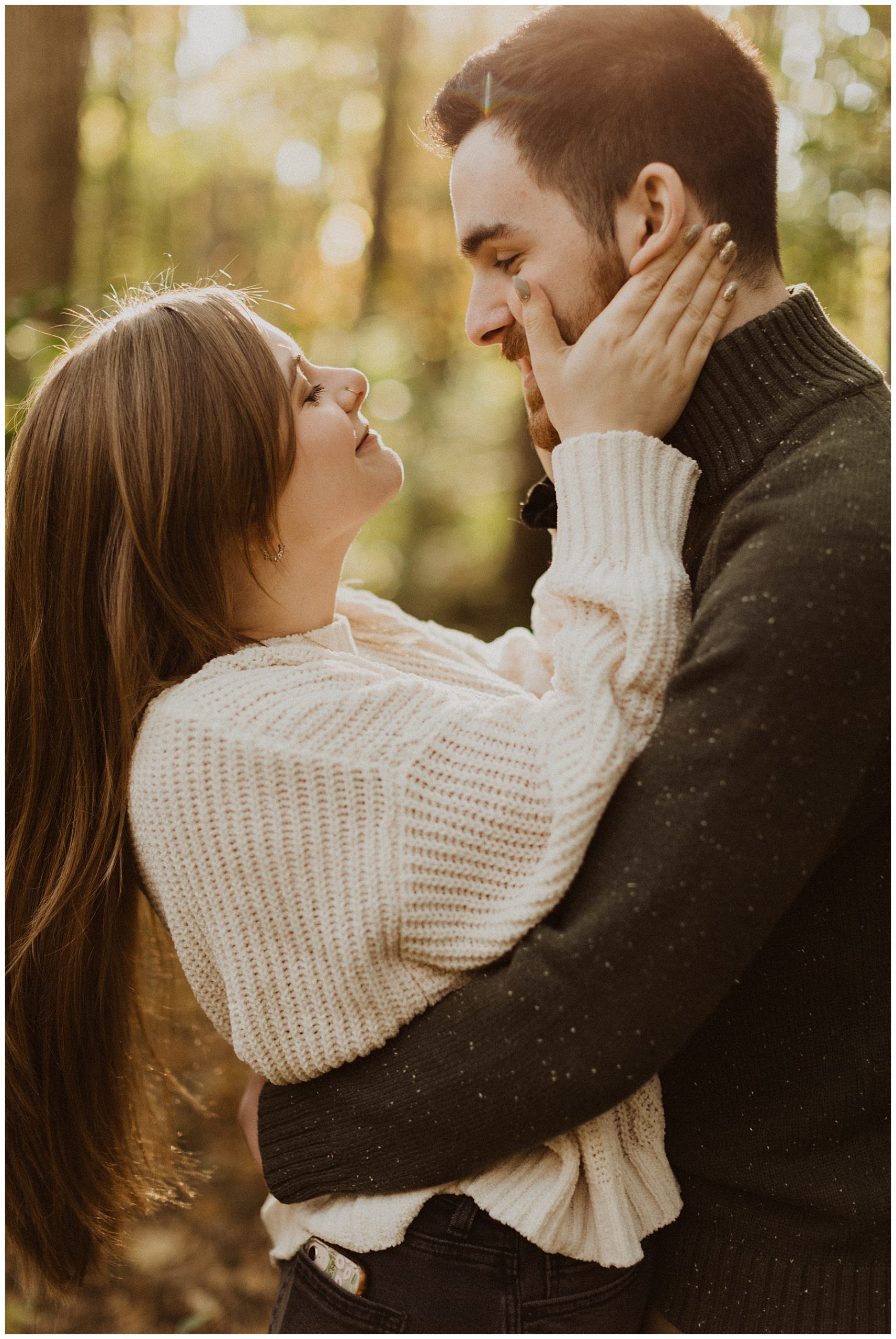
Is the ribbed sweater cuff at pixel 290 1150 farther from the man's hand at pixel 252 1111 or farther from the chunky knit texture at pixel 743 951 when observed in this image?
the man's hand at pixel 252 1111

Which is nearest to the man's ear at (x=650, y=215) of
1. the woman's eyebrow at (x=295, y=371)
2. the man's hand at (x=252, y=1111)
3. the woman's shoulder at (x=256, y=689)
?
the woman's eyebrow at (x=295, y=371)

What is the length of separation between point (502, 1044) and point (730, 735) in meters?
0.55

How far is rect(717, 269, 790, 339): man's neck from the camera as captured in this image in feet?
5.73

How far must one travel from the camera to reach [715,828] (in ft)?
4.35

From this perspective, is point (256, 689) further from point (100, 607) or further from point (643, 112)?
point (643, 112)

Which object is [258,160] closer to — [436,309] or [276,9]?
[276,9]

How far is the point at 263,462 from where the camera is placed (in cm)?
181

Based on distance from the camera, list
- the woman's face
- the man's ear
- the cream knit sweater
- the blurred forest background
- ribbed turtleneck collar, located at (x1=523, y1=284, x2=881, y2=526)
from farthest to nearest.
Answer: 1. the blurred forest background
2. the woman's face
3. the man's ear
4. ribbed turtleneck collar, located at (x1=523, y1=284, x2=881, y2=526)
5. the cream knit sweater

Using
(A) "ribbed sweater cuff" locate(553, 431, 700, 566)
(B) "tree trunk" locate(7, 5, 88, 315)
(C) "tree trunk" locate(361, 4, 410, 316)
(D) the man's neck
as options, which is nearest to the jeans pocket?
(A) "ribbed sweater cuff" locate(553, 431, 700, 566)

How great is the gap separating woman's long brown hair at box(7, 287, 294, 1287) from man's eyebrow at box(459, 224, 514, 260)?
0.46 meters

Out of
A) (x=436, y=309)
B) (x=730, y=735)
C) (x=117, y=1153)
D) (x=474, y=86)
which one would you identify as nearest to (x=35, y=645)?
(x=117, y=1153)

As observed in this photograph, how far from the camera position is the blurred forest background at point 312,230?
380cm

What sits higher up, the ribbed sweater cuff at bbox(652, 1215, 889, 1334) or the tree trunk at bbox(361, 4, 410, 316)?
the tree trunk at bbox(361, 4, 410, 316)

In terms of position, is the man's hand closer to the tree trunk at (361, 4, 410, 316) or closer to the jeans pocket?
the jeans pocket
